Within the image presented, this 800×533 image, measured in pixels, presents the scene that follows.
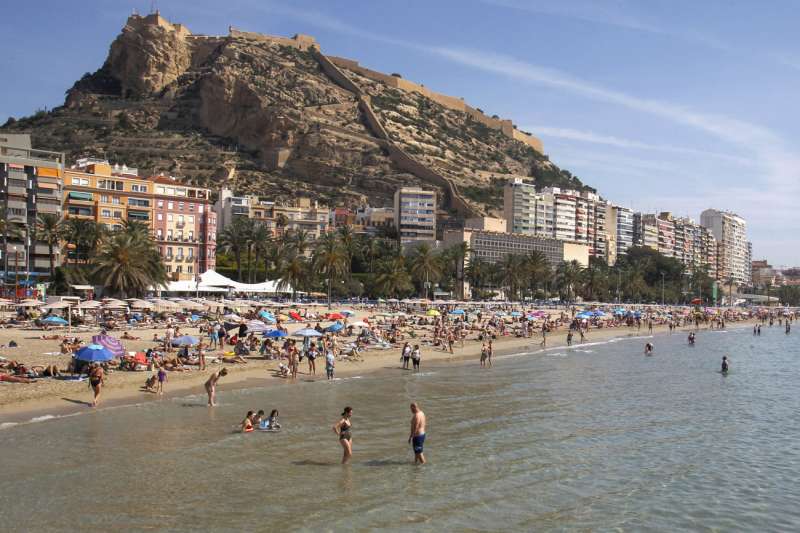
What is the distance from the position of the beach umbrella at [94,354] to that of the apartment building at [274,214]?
84.5 m

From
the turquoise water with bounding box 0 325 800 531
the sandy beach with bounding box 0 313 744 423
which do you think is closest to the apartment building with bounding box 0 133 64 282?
the sandy beach with bounding box 0 313 744 423

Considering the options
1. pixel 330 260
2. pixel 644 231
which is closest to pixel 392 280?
pixel 330 260

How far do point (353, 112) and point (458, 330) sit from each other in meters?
115

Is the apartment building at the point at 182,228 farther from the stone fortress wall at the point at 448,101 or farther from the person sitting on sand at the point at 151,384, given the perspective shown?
the stone fortress wall at the point at 448,101

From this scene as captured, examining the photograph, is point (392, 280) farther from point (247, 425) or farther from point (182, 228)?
point (247, 425)

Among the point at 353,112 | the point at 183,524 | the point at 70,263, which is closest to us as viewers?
the point at 183,524

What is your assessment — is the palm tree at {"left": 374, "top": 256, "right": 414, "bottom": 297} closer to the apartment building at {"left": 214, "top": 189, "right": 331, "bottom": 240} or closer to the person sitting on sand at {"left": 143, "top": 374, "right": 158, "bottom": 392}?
A: the apartment building at {"left": 214, "top": 189, "right": 331, "bottom": 240}

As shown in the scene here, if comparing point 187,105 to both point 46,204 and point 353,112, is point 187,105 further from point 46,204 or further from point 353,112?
point 46,204

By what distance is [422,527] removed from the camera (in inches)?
473

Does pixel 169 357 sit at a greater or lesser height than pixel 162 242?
lesser

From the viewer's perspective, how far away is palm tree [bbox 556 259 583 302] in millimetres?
110812

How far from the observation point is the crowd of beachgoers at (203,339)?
80.5 feet

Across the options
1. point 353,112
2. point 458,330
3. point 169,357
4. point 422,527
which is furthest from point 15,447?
point 353,112

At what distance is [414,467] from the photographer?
1554 centimetres
